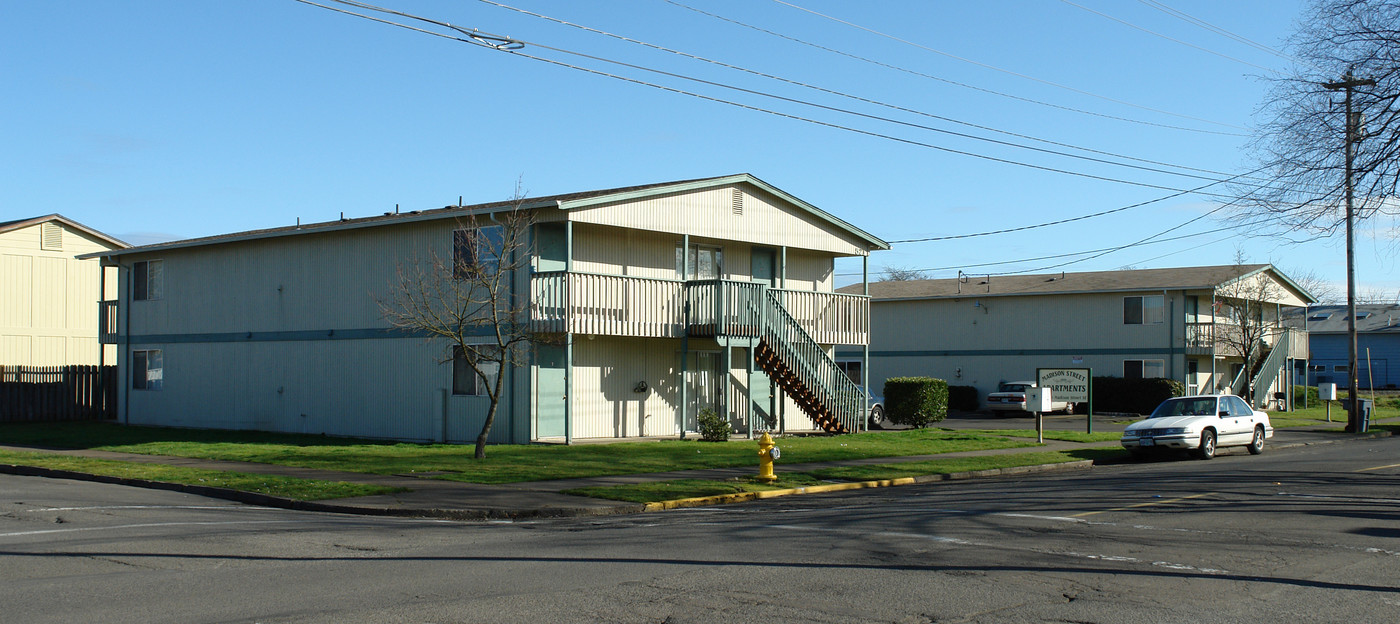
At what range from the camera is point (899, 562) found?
10062mm

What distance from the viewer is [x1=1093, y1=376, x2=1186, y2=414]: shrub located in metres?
43.9

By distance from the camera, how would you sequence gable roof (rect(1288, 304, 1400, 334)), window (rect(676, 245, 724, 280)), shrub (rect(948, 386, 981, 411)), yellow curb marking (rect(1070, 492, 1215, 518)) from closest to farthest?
yellow curb marking (rect(1070, 492, 1215, 518))
window (rect(676, 245, 724, 280))
shrub (rect(948, 386, 981, 411))
gable roof (rect(1288, 304, 1400, 334))

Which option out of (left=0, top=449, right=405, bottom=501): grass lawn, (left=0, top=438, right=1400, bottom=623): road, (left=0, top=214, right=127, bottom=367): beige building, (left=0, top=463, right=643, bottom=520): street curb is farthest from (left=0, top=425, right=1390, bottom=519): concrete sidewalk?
(left=0, top=214, right=127, bottom=367): beige building

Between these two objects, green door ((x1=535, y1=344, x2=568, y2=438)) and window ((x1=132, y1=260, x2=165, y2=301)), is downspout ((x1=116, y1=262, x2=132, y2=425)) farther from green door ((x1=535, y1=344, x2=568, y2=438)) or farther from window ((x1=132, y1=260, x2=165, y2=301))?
green door ((x1=535, y1=344, x2=568, y2=438))

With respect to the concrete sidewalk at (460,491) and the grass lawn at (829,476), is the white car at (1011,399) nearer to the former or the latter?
the grass lawn at (829,476)

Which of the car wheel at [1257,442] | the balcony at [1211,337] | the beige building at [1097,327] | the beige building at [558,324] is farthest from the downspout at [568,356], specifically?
the balcony at [1211,337]

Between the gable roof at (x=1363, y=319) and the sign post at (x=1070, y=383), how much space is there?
176 feet

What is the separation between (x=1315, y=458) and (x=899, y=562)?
17.9 meters

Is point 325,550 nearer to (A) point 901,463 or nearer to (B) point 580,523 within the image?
(B) point 580,523

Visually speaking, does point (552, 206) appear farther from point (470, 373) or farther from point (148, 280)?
point (148, 280)

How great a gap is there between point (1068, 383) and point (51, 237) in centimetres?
3405

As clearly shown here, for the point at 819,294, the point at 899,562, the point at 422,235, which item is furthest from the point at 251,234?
the point at 899,562

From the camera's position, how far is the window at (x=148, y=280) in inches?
1310

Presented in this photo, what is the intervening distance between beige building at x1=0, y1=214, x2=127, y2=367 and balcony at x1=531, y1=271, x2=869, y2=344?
72.4 feet
